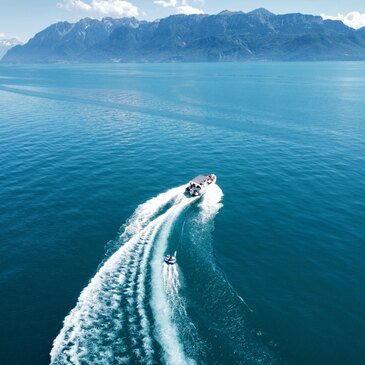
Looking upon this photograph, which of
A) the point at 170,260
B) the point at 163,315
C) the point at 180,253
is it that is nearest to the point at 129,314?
the point at 163,315

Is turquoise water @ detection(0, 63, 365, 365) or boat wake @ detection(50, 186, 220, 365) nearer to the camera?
boat wake @ detection(50, 186, 220, 365)

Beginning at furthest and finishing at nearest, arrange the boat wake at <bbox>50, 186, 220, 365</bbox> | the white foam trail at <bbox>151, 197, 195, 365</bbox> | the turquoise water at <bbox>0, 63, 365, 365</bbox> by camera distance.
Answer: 1. the turquoise water at <bbox>0, 63, 365, 365</bbox>
2. the boat wake at <bbox>50, 186, 220, 365</bbox>
3. the white foam trail at <bbox>151, 197, 195, 365</bbox>

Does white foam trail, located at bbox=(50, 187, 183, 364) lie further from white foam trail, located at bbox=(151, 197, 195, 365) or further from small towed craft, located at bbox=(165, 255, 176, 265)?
small towed craft, located at bbox=(165, 255, 176, 265)

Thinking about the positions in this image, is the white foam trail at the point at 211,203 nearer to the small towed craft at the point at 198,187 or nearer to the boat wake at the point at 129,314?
the small towed craft at the point at 198,187

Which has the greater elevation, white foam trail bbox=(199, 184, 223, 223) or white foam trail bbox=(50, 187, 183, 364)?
white foam trail bbox=(199, 184, 223, 223)

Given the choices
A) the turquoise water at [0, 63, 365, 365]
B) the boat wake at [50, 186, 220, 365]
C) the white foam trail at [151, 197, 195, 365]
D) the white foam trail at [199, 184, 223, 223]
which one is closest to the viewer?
the white foam trail at [151, 197, 195, 365]

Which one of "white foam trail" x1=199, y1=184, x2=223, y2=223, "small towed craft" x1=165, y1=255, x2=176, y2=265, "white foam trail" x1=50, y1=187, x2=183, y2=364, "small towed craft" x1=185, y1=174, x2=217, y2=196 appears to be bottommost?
"white foam trail" x1=50, y1=187, x2=183, y2=364

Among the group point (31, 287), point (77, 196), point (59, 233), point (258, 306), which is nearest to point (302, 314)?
point (258, 306)

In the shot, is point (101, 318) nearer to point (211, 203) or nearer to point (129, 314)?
point (129, 314)

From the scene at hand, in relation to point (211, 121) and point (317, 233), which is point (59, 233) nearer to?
point (317, 233)

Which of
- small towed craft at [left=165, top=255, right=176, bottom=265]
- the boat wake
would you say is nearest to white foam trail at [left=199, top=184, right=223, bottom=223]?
the boat wake
